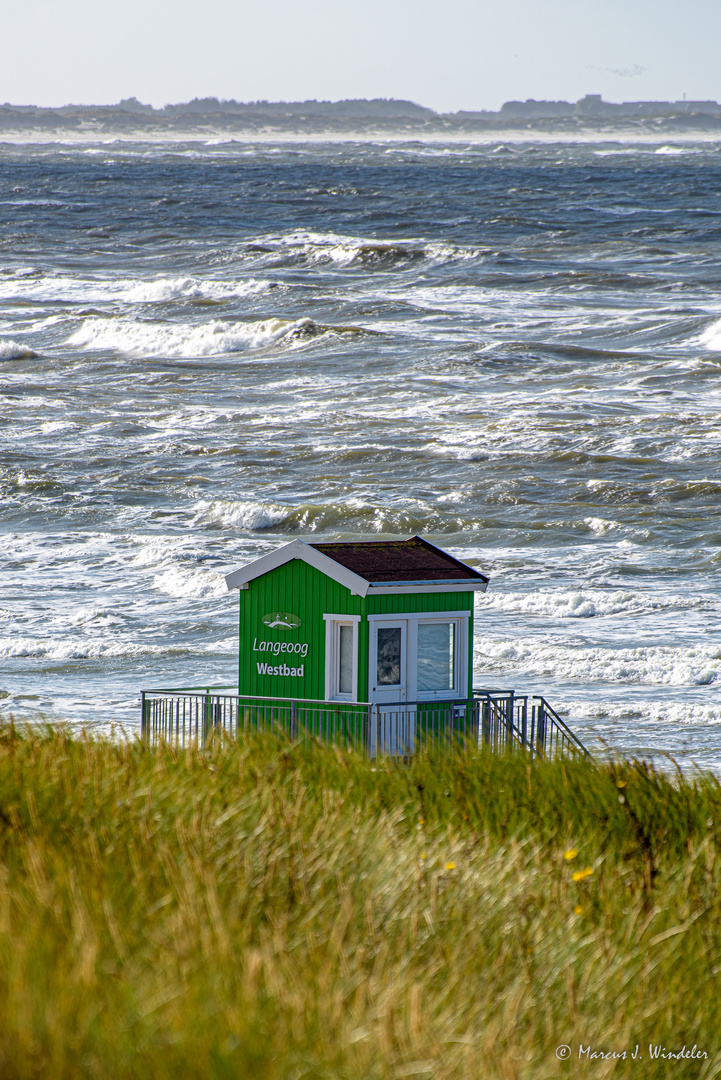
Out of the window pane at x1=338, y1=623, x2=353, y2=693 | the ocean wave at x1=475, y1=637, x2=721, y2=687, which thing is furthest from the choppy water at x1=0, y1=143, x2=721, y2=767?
the window pane at x1=338, y1=623, x2=353, y2=693

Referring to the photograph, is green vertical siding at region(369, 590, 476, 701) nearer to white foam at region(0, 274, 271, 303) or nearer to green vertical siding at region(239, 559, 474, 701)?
green vertical siding at region(239, 559, 474, 701)

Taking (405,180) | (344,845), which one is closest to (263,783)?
(344,845)

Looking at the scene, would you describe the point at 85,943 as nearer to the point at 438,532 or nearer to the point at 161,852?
the point at 161,852

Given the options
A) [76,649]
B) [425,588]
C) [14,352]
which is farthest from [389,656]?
[14,352]

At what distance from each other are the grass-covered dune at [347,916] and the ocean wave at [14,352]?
4431cm

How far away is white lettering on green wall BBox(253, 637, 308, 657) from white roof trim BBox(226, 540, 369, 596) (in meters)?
0.62

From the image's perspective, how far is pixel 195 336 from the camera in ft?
179

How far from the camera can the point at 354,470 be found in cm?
3534

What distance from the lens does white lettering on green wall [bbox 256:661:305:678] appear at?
13.1 m

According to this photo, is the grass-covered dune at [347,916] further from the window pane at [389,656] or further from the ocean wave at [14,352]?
the ocean wave at [14,352]

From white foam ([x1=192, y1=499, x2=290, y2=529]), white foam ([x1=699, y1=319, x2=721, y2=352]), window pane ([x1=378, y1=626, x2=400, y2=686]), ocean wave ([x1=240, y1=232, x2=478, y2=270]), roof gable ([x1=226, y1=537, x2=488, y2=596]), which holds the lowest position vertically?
white foam ([x1=192, y1=499, x2=290, y2=529])

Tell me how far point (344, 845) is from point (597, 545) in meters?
22.1

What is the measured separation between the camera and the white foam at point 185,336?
53.3 meters

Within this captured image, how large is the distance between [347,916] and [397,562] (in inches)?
309
